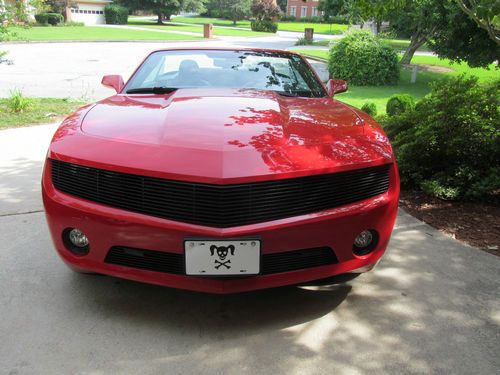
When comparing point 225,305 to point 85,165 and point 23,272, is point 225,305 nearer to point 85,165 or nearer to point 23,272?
point 85,165

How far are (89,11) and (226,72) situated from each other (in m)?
64.3

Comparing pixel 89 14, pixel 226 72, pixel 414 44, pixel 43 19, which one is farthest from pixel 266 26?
pixel 226 72

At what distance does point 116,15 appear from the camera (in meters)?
55.3

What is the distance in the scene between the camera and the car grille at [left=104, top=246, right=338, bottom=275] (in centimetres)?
229

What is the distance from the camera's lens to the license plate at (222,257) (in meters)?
2.19

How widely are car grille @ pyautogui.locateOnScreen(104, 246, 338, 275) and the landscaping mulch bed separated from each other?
6.13 ft

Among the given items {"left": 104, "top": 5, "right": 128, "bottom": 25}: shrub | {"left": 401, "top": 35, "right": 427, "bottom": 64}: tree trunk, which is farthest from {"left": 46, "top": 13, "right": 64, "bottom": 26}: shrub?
{"left": 401, "top": 35, "right": 427, "bottom": 64}: tree trunk

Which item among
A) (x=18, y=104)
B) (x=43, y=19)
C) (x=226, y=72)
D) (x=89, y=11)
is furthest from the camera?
(x=89, y=11)

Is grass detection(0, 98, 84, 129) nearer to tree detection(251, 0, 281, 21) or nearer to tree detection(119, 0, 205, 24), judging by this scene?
tree detection(119, 0, 205, 24)

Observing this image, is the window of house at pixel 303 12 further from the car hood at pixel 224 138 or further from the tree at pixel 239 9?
the car hood at pixel 224 138

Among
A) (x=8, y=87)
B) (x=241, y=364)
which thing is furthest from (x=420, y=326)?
(x=8, y=87)

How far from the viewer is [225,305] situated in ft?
8.82

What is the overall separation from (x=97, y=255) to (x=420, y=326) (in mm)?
1805

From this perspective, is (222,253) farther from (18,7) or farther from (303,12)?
(303,12)
